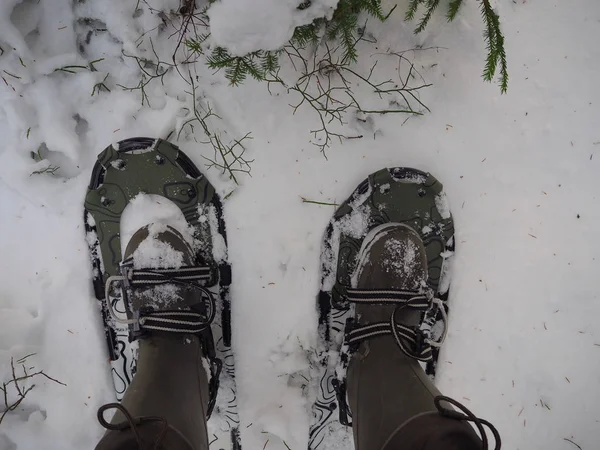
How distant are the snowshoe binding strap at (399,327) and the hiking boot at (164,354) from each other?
0.51 metres

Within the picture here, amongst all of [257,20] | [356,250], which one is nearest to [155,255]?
[356,250]

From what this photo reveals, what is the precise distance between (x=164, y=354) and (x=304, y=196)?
0.69m

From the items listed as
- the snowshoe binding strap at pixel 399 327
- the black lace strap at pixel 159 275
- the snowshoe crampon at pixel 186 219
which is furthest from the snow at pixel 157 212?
the snowshoe binding strap at pixel 399 327

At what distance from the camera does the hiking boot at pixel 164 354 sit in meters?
1.11

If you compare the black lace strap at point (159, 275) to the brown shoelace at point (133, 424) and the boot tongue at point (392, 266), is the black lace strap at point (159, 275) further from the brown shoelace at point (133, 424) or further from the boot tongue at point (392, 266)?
the boot tongue at point (392, 266)

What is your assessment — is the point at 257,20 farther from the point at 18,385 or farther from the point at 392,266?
the point at 18,385

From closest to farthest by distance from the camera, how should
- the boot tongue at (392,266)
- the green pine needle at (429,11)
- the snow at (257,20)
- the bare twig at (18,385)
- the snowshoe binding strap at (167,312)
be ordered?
the snow at (257,20) < the green pine needle at (429,11) < the snowshoe binding strap at (167,312) < the boot tongue at (392,266) < the bare twig at (18,385)

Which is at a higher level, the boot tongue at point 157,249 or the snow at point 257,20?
the snow at point 257,20

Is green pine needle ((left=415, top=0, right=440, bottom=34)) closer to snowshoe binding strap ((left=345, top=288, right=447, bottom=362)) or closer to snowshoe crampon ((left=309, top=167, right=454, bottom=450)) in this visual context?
snowshoe crampon ((left=309, top=167, right=454, bottom=450))

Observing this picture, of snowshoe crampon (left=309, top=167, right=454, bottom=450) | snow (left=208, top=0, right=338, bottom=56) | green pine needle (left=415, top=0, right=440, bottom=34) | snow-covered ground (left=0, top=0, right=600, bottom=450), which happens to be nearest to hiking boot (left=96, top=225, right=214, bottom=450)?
snow-covered ground (left=0, top=0, right=600, bottom=450)

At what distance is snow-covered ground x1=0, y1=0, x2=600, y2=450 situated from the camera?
1.58 m

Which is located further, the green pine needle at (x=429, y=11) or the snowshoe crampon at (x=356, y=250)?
the snowshoe crampon at (x=356, y=250)

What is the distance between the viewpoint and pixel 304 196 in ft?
5.32

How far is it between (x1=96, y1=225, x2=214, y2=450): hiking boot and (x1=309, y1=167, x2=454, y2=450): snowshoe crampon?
1.48ft
